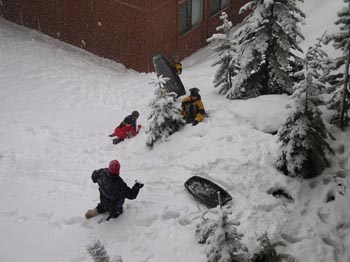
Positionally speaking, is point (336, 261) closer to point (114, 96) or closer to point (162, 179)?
point (162, 179)

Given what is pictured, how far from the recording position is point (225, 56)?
1243 centimetres

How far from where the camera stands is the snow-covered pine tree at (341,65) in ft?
28.9

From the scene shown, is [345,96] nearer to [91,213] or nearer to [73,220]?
[91,213]

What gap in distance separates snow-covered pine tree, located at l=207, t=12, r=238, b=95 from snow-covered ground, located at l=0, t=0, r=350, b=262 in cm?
46

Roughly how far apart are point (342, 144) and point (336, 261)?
301 cm

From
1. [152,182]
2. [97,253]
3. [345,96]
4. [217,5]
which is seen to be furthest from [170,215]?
[217,5]

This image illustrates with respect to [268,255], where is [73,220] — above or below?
below

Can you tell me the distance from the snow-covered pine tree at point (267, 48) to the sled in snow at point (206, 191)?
11.9 ft

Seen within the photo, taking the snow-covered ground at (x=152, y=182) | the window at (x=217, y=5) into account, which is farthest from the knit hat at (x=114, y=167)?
the window at (x=217, y=5)

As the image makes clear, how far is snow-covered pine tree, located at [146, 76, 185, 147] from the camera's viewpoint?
11.0 meters

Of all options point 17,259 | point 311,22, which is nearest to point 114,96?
point 17,259

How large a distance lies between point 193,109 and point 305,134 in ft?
12.9

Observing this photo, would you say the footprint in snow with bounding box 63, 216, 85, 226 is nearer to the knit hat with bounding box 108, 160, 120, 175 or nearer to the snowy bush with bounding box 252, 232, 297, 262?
the knit hat with bounding box 108, 160, 120, 175

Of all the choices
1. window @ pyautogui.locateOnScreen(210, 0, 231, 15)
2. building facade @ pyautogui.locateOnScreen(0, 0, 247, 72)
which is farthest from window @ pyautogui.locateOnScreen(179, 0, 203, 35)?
window @ pyautogui.locateOnScreen(210, 0, 231, 15)
